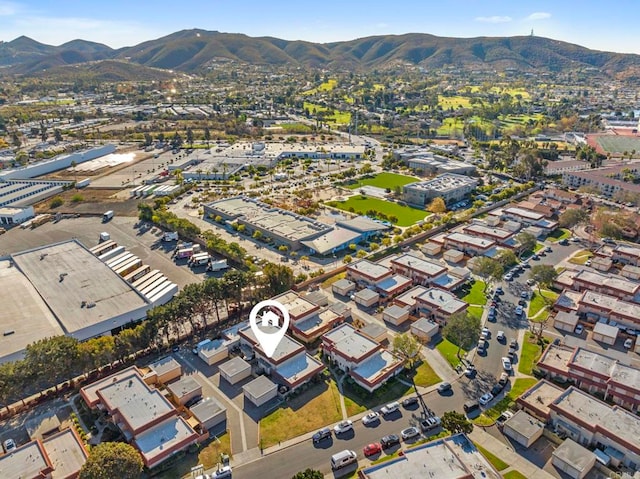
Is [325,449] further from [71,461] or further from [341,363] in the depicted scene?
[71,461]

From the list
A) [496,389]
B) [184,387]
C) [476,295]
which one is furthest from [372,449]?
[476,295]

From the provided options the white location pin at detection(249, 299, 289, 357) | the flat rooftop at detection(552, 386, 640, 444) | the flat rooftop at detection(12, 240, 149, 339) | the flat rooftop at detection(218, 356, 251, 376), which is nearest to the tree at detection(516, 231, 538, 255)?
the flat rooftop at detection(552, 386, 640, 444)

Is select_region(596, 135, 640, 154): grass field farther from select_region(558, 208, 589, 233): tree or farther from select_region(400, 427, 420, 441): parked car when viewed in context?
select_region(400, 427, 420, 441): parked car

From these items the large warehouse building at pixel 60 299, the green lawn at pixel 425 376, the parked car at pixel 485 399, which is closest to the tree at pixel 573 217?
the green lawn at pixel 425 376

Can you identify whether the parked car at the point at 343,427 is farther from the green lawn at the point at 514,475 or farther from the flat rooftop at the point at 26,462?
the flat rooftop at the point at 26,462

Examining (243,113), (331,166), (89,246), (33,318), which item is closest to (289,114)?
(243,113)

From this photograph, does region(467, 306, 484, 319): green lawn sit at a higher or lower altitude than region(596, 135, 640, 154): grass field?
lower

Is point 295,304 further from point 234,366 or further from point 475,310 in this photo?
point 475,310
